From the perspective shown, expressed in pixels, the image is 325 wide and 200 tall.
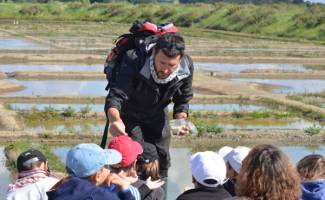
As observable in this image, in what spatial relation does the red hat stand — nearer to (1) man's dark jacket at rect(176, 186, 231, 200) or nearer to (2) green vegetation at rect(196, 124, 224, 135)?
(1) man's dark jacket at rect(176, 186, 231, 200)

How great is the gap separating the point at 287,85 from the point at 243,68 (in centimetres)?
438

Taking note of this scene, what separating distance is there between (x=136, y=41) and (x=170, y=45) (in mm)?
323

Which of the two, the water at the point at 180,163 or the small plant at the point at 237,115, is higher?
the water at the point at 180,163

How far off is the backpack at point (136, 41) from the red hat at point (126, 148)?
1.90 ft

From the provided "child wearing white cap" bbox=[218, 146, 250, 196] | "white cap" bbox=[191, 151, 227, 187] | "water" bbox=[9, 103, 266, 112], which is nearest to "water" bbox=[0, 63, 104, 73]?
"water" bbox=[9, 103, 266, 112]

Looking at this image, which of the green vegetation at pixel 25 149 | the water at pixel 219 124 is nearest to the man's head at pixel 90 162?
the green vegetation at pixel 25 149

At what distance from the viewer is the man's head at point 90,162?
3.51m

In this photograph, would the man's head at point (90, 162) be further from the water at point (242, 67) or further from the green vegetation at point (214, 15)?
the green vegetation at point (214, 15)

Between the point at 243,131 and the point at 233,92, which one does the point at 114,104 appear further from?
the point at 233,92

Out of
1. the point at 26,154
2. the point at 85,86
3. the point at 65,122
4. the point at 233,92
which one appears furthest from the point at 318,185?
the point at 85,86

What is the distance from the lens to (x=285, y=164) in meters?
3.25

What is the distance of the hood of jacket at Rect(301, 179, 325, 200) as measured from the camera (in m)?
3.73

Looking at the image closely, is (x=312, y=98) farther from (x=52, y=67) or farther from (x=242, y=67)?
(x=52, y=67)

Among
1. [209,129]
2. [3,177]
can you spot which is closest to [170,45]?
[3,177]
